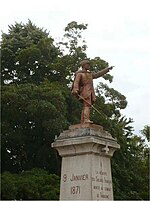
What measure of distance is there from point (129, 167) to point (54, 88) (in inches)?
268

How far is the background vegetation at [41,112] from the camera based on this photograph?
21.2 meters

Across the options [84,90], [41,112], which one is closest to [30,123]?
[41,112]

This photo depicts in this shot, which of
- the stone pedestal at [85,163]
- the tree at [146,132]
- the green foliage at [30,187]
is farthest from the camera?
the tree at [146,132]

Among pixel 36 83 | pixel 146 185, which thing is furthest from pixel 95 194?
pixel 146 185

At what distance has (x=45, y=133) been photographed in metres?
23.8

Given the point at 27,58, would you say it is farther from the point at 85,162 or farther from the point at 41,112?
the point at 85,162

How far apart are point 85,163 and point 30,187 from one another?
9406 mm

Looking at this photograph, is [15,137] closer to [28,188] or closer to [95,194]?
[28,188]

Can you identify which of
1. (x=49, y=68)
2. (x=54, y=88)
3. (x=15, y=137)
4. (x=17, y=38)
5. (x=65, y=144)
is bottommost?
(x=65, y=144)

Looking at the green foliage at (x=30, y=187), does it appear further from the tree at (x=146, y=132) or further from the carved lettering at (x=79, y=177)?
the tree at (x=146, y=132)

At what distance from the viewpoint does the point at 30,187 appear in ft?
63.6

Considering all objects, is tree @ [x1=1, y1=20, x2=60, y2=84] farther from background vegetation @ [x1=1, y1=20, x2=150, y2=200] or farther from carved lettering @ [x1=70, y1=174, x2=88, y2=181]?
carved lettering @ [x1=70, y1=174, x2=88, y2=181]

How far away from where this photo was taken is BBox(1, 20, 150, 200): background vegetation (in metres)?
21.2

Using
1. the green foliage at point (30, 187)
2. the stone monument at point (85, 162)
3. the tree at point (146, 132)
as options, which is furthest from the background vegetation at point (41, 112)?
the tree at point (146, 132)
